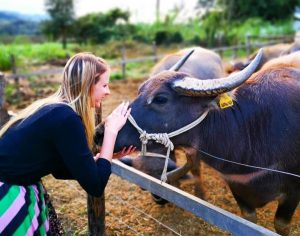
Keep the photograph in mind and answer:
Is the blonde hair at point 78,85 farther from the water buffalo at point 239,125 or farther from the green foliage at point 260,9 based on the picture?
the green foliage at point 260,9

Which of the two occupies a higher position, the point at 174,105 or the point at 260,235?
the point at 174,105

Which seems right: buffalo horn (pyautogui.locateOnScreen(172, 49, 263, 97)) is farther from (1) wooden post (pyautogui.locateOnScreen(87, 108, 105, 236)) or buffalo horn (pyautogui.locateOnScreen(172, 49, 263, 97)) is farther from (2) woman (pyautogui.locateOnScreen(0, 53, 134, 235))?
(1) wooden post (pyautogui.locateOnScreen(87, 108, 105, 236))

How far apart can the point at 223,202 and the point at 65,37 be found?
21.0 meters

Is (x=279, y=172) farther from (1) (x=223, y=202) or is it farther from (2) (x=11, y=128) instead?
(2) (x=11, y=128)

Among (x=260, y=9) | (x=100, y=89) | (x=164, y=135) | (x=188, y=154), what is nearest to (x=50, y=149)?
(x=100, y=89)

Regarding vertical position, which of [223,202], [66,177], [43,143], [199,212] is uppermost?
[43,143]

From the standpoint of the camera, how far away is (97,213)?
11.3 feet

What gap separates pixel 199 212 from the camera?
7.90 ft

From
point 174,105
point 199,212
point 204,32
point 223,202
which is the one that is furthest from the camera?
point 204,32

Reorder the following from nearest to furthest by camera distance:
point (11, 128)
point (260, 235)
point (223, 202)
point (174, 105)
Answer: point (260, 235) → point (11, 128) → point (174, 105) → point (223, 202)

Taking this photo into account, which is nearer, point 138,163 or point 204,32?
point 138,163

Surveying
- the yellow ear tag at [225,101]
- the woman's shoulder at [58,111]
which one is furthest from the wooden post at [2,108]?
the yellow ear tag at [225,101]

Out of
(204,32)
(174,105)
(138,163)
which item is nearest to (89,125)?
(174,105)

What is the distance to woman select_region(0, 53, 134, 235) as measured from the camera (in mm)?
2027
